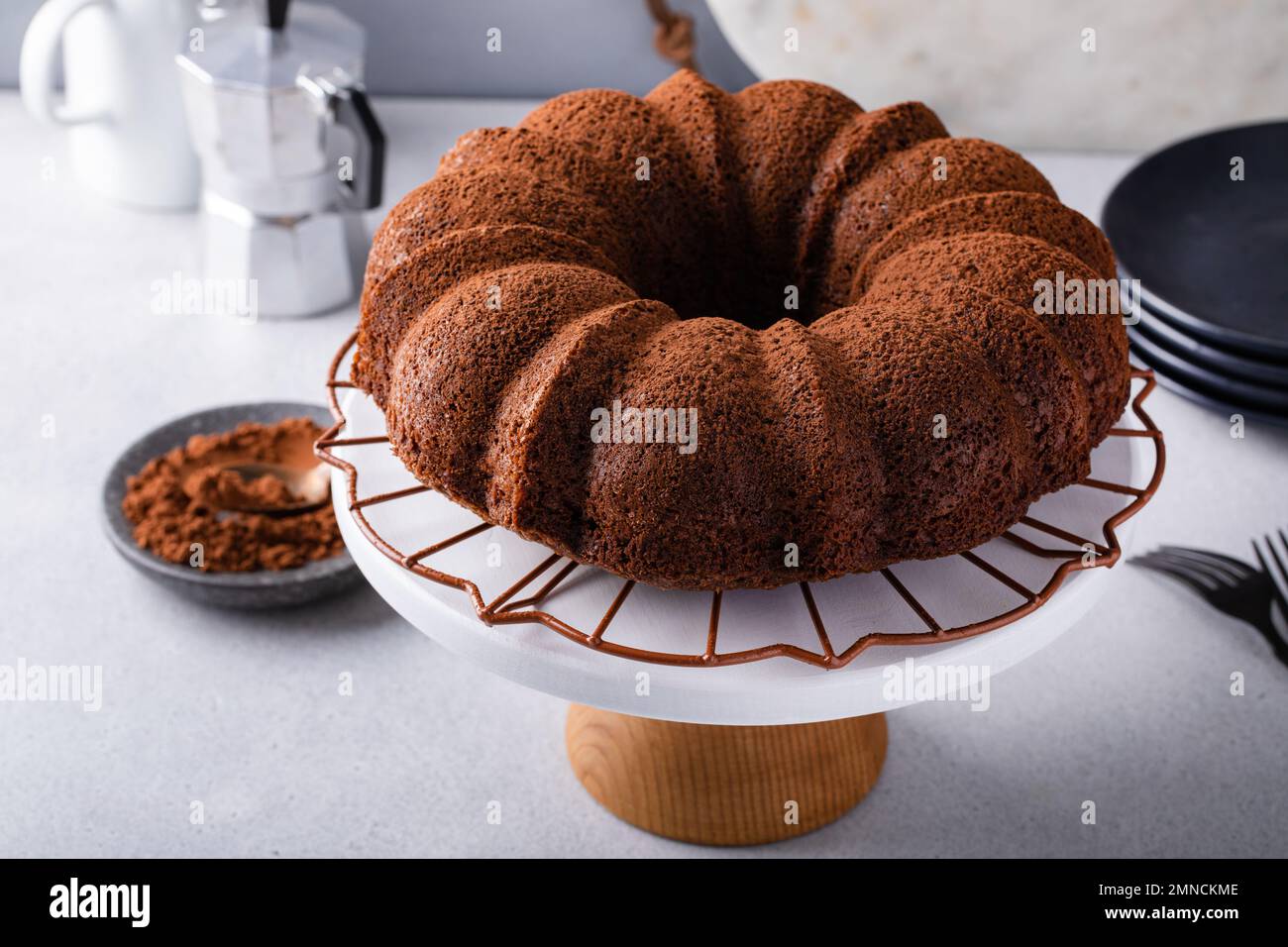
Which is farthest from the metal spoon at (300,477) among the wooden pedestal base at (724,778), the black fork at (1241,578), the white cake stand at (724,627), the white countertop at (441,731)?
the black fork at (1241,578)

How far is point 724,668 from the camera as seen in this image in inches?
34.1

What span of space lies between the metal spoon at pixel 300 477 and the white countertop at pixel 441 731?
0.36ft

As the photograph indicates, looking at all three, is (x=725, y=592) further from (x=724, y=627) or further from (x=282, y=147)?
(x=282, y=147)

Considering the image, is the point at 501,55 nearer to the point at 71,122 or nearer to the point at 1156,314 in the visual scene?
the point at 71,122

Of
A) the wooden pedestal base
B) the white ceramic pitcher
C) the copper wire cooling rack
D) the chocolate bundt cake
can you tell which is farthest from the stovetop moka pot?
the wooden pedestal base

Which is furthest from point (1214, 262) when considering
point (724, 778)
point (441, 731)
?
point (441, 731)

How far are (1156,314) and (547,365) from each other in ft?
2.82

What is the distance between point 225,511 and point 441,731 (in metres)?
0.31

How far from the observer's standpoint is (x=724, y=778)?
1.11 metres

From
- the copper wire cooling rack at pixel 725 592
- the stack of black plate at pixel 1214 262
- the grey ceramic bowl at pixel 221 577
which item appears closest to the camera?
the copper wire cooling rack at pixel 725 592

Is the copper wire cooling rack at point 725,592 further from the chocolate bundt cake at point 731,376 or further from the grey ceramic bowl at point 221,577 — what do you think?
the grey ceramic bowl at point 221,577

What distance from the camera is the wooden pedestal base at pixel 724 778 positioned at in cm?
111

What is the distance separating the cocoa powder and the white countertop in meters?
0.08

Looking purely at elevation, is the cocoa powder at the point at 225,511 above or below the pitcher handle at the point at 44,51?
below
